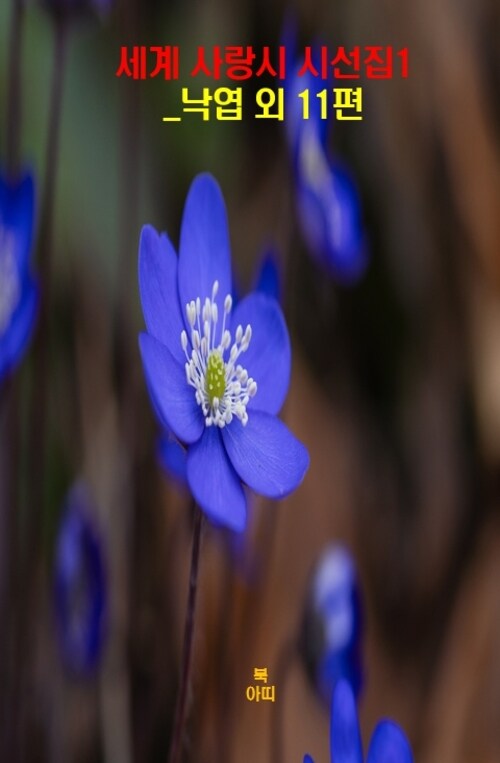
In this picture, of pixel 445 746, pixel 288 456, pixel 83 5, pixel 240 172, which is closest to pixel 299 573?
pixel 445 746

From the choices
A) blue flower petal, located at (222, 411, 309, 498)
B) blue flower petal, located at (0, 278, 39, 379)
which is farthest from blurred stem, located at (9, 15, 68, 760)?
blue flower petal, located at (222, 411, 309, 498)

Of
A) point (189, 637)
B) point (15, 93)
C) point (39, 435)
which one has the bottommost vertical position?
point (189, 637)

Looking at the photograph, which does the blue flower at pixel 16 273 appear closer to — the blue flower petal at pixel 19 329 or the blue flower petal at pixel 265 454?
the blue flower petal at pixel 19 329

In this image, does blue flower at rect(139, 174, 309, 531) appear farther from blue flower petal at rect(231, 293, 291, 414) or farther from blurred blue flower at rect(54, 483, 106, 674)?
blurred blue flower at rect(54, 483, 106, 674)

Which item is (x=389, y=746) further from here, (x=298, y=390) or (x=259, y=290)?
(x=298, y=390)

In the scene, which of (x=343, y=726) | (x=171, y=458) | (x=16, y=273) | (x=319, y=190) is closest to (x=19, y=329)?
(x=16, y=273)

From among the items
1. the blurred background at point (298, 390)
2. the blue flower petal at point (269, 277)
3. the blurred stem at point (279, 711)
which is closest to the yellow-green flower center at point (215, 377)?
the blue flower petal at point (269, 277)

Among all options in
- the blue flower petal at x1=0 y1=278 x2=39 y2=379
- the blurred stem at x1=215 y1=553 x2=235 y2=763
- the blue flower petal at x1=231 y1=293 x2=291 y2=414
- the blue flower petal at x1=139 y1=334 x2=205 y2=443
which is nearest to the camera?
the blue flower petal at x1=139 y1=334 x2=205 y2=443
